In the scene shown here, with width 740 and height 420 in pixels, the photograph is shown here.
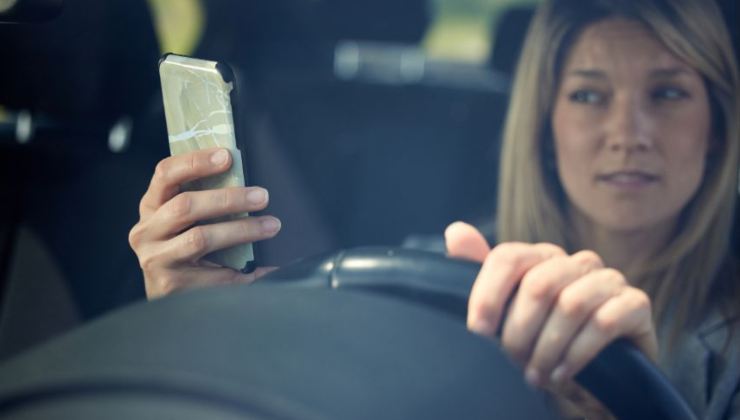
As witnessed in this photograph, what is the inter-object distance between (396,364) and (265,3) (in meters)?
1.90

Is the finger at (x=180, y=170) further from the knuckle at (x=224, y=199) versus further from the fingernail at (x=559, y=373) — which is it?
the fingernail at (x=559, y=373)

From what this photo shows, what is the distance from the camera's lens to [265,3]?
7.97 feet

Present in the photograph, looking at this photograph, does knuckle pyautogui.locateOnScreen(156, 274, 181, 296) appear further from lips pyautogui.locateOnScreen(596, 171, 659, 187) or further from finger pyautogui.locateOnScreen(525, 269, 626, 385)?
lips pyautogui.locateOnScreen(596, 171, 659, 187)

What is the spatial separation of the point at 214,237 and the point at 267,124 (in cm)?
182

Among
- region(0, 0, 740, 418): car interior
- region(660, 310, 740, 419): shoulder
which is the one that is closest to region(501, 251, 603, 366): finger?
region(0, 0, 740, 418): car interior

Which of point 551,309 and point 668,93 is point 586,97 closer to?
point 668,93

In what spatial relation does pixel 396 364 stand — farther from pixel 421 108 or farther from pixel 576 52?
pixel 421 108

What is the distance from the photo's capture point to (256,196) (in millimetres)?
932

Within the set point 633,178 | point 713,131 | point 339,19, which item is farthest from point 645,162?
point 339,19

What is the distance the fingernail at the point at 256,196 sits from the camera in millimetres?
922

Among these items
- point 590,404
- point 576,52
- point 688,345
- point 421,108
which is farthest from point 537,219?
point 421,108

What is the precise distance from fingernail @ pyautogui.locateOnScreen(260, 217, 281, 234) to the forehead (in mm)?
682

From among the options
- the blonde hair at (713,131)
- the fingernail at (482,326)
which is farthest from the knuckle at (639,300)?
the blonde hair at (713,131)

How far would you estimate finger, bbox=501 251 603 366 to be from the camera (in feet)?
2.58
